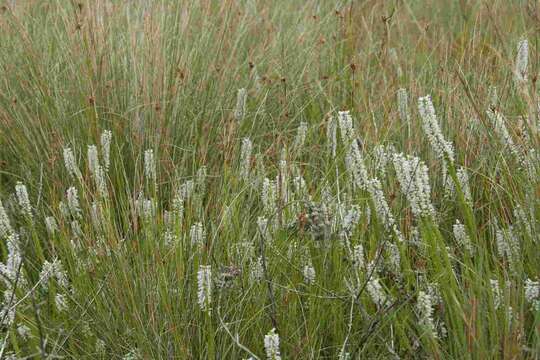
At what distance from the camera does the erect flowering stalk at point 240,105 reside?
3170mm

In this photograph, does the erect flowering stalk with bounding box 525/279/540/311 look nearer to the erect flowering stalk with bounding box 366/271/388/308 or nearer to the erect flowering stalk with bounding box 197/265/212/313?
the erect flowering stalk with bounding box 366/271/388/308

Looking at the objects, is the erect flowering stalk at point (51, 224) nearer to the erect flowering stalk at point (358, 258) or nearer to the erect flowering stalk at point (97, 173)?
the erect flowering stalk at point (97, 173)

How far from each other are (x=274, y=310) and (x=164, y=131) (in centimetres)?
133

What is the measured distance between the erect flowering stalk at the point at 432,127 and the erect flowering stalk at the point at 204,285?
634 millimetres

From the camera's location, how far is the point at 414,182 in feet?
6.81

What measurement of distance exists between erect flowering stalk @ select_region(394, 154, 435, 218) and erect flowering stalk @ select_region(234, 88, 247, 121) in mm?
1185

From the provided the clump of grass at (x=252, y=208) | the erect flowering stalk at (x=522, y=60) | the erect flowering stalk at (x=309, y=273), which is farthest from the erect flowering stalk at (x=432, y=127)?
the erect flowering stalk at (x=522, y=60)

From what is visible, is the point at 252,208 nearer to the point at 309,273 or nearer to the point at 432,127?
the point at 309,273

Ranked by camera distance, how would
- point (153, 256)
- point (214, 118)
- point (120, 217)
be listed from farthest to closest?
point (214, 118) < point (120, 217) < point (153, 256)

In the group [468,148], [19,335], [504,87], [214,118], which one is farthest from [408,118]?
[19,335]

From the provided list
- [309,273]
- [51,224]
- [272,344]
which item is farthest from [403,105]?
[272,344]

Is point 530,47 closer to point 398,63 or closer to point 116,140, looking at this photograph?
point 398,63

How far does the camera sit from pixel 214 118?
3449 millimetres

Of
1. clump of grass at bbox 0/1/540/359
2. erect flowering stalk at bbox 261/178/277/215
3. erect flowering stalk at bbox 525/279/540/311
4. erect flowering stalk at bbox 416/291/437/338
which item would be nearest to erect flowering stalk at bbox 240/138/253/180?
clump of grass at bbox 0/1/540/359
